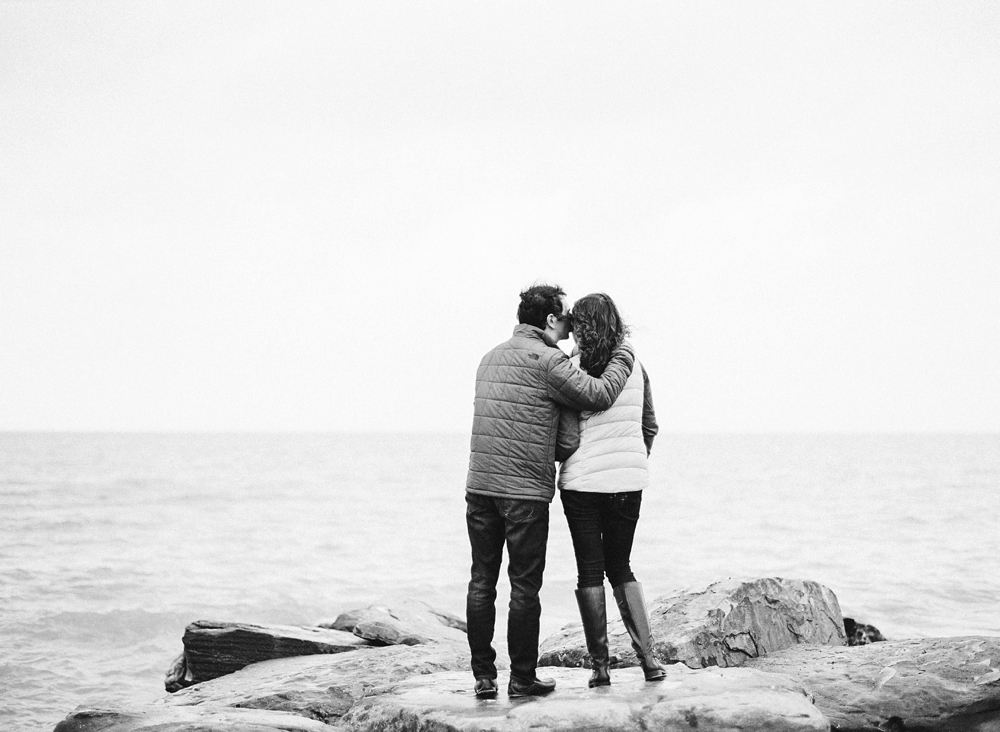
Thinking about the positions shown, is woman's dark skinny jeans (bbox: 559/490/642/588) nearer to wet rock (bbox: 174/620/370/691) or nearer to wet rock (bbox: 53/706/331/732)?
wet rock (bbox: 53/706/331/732)

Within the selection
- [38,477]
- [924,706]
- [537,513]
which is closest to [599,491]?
[537,513]

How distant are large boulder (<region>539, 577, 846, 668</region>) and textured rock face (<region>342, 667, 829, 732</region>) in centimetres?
115

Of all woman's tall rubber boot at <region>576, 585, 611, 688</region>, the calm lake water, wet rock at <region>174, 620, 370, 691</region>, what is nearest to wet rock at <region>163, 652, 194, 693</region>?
wet rock at <region>174, 620, 370, 691</region>

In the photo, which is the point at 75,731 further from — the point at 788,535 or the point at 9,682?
the point at 788,535

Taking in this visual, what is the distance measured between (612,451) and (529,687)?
4.62 ft

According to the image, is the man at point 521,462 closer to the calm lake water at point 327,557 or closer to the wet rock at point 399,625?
the wet rock at point 399,625

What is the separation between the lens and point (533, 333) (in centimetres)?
508

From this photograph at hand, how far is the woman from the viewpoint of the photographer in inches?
195

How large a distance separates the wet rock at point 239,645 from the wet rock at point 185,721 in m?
1.78

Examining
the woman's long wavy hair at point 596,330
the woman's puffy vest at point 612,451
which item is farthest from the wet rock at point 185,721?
the woman's long wavy hair at point 596,330

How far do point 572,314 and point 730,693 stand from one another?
2.21 m

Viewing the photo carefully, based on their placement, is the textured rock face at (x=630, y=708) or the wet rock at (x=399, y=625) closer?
the textured rock face at (x=630, y=708)

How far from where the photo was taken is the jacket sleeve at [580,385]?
15.9ft

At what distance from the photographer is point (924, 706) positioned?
567 cm
